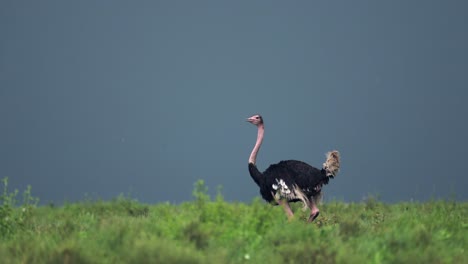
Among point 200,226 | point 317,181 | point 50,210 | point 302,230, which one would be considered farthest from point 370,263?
point 50,210

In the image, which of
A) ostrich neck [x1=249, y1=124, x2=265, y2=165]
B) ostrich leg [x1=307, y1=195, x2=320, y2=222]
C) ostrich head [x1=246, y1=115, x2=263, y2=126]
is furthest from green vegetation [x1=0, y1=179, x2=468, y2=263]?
ostrich head [x1=246, y1=115, x2=263, y2=126]

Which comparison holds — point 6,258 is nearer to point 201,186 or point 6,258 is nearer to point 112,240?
point 112,240

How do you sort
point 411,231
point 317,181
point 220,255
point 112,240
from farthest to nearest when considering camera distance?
point 317,181, point 411,231, point 112,240, point 220,255

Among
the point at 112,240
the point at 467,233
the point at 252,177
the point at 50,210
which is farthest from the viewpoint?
the point at 50,210

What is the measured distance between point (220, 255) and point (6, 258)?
2.17 meters

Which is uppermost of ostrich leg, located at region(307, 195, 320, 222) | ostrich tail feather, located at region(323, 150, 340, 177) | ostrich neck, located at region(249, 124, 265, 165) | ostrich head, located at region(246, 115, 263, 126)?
ostrich head, located at region(246, 115, 263, 126)

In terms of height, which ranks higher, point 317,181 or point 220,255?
point 317,181

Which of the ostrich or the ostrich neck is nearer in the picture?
the ostrich

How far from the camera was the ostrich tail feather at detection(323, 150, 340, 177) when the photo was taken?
1096 cm

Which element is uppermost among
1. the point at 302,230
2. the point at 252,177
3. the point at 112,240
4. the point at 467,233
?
the point at 252,177

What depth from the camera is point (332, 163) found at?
11.0m

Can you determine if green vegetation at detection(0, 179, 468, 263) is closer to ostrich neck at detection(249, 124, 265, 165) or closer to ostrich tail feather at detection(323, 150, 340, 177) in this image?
ostrich tail feather at detection(323, 150, 340, 177)

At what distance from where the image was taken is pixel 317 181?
10.9 metres

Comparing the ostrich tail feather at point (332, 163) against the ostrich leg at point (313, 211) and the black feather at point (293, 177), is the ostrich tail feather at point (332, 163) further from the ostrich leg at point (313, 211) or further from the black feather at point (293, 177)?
the ostrich leg at point (313, 211)
